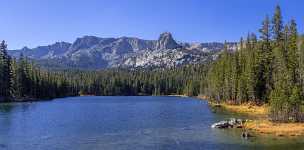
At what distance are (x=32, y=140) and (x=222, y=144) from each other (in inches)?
917

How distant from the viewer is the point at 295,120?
68.8 meters

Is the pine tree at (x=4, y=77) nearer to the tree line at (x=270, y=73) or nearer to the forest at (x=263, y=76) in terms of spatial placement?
the forest at (x=263, y=76)

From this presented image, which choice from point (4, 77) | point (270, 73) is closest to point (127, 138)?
point (270, 73)

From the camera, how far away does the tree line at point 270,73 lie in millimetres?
69750

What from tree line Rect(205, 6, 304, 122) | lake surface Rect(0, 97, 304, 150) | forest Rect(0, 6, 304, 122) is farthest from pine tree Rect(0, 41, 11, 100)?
lake surface Rect(0, 97, 304, 150)

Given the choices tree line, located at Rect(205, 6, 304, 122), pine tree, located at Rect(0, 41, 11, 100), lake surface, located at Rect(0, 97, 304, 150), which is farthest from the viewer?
pine tree, located at Rect(0, 41, 11, 100)

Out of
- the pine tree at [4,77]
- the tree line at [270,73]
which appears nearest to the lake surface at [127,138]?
the tree line at [270,73]

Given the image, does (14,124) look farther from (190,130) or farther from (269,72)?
(269,72)

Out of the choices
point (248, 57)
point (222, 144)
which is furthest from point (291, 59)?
point (222, 144)

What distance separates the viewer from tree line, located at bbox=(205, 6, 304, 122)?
6975 centimetres

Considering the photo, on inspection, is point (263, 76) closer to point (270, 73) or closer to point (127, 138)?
point (270, 73)

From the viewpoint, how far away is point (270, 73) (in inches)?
4373

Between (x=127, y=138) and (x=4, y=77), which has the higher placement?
(x=4, y=77)

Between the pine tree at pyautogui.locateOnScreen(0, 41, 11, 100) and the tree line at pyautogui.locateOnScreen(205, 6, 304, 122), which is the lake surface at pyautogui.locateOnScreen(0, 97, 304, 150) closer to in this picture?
the tree line at pyautogui.locateOnScreen(205, 6, 304, 122)
